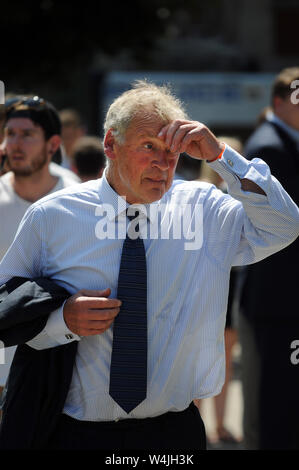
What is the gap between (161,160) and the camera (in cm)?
288

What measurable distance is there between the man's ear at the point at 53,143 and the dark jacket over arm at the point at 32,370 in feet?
5.36

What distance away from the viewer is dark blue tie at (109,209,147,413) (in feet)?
9.37

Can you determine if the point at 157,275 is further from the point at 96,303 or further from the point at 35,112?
the point at 35,112

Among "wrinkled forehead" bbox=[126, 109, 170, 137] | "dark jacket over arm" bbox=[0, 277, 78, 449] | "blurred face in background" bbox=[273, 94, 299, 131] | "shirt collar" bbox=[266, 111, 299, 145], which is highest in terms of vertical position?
Result: "blurred face in background" bbox=[273, 94, 299, 131]

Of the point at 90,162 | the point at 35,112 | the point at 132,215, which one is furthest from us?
the point at 90,162

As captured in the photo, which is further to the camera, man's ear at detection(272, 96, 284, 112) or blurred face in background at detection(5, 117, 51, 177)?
man's ear at detection(272, 96, 284, 112)

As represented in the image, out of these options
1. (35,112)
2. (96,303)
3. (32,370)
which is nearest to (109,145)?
(96,303)

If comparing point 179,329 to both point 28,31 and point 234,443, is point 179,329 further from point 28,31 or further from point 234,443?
point 28,31

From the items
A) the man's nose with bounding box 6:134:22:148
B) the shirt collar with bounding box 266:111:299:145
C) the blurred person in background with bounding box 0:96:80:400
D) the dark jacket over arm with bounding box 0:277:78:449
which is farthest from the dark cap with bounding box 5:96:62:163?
the dark jacket over arm with bounding box 0:277:78:449

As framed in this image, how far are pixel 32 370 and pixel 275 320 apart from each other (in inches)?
77.9

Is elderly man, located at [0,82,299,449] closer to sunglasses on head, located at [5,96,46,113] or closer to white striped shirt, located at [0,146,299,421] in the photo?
white striped shirt, located at [0,146,299,421]

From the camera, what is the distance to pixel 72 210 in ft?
9.82

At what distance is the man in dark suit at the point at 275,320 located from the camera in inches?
179

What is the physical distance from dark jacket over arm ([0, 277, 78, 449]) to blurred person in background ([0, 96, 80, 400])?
1.19 m
